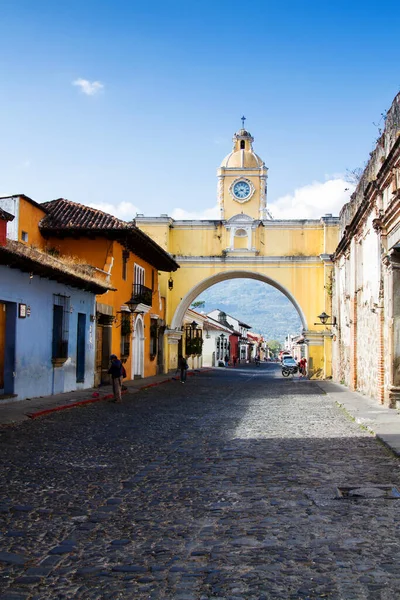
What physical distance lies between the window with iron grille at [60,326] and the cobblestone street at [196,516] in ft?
25.0

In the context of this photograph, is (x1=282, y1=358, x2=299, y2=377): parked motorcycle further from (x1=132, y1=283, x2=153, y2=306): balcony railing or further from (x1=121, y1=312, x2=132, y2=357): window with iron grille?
(x1=121, y1=312, x2=132, y2=357): window with iron grille

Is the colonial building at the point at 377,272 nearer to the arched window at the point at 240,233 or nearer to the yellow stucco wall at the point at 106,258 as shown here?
the yellow stucco wall at the point at 106,258

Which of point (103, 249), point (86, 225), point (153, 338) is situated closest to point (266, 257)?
point (153, 338)

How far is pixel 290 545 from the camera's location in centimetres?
456

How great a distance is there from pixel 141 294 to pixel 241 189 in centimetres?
1246

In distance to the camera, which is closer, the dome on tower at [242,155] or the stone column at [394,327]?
the stone column at [394,327]

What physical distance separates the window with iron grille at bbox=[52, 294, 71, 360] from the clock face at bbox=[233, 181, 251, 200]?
20.3 meters

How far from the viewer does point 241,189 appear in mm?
37531

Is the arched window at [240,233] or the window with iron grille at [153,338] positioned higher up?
the arched window at [240,233]

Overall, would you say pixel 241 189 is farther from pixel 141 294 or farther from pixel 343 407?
pixel 343 407

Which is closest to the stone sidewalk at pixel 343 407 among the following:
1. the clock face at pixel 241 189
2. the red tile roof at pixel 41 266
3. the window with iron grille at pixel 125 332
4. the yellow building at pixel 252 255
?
the red tile roof at pixel 41 266

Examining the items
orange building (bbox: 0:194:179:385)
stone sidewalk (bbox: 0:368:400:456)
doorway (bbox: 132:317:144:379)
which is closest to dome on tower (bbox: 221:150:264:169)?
orange building (bbox: 0:194:179:385)

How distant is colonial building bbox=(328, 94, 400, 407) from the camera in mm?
14531

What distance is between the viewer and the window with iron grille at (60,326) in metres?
17.9
